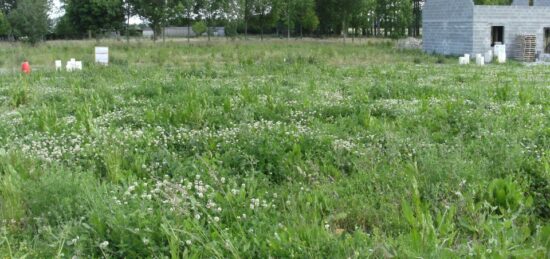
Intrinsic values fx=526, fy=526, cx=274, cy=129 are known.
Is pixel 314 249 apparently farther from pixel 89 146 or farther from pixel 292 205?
pixel 89 146

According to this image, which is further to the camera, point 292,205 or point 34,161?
point 34,161

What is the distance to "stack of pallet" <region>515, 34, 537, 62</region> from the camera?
1160 inches

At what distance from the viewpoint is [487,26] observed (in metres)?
30.2

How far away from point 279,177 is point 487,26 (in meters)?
28.0

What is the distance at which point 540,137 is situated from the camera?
671cm

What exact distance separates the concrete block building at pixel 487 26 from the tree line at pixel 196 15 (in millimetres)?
19681

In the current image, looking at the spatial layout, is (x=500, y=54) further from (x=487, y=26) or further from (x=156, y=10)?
(x=156, y=10)

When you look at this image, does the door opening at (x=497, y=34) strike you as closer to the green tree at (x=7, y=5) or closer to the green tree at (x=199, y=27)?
the green tree at (x=199, y=27)

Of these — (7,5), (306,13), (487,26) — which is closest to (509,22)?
(487,26)

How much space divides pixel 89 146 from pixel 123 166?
2.70ft

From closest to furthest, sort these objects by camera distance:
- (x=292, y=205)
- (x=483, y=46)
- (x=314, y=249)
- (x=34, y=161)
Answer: (x=314, y=249)
(x=292, y=205)
(x=34, y=161)
(x=483, y=46)

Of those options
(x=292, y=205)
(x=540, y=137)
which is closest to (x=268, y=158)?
(x=292, y=205)

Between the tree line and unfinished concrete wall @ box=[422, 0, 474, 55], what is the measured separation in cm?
1703

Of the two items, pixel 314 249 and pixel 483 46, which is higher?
pixel 483 46
